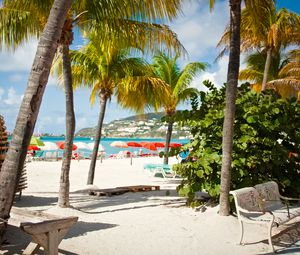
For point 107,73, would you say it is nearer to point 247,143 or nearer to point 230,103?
point 247,143

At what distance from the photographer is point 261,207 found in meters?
6.20

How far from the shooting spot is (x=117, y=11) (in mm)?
8641

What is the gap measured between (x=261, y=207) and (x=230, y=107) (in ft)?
6.93

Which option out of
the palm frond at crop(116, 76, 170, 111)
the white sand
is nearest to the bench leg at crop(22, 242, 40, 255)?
the white sand

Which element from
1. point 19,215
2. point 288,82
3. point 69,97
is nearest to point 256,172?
point 69,97

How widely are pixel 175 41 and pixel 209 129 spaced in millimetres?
2840

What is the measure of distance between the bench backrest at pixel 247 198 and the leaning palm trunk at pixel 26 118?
3.43m

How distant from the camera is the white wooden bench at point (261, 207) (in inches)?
229

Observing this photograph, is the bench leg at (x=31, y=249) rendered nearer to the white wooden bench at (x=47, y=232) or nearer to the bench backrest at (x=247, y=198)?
the white wooden bench at (x=47, y=232)

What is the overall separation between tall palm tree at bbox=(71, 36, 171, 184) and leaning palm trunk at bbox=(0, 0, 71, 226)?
7.69 metres

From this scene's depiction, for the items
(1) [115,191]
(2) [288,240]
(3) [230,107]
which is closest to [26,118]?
(3) [230,107]

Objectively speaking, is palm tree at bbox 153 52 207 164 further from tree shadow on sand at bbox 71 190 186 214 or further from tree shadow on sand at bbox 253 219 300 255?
tree shadow on sand at bbox 253 219 300 255

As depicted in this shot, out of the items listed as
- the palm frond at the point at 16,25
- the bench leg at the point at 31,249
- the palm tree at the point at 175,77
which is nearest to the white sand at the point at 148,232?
the bench leg at the point at 31,249

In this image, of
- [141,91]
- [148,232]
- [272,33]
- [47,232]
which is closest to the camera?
[47,232]
